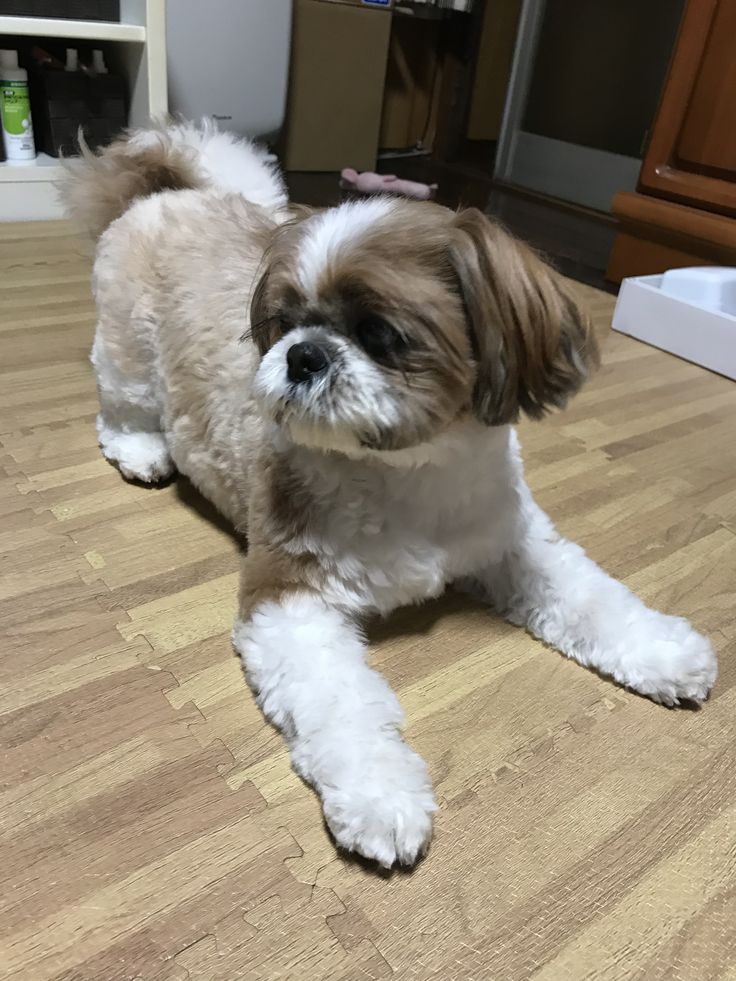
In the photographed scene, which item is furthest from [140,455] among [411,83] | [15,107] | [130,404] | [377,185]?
[411,83]

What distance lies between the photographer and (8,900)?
2.65 ft

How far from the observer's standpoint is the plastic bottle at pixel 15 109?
2729 millimetres

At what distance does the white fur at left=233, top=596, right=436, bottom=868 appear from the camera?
861 millimetres

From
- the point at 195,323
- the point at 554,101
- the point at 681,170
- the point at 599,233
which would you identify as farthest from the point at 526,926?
the point at 554,101

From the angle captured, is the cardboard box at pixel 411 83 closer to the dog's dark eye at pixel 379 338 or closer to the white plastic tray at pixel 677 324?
the white plastic tray at pixel 677 324

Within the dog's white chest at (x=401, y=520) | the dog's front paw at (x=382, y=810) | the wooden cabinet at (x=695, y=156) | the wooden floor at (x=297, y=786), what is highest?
the wooden cabinet at (x=695, y=156)

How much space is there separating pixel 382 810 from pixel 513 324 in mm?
536

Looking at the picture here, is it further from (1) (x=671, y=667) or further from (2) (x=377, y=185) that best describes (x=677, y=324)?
(2) (x=377, y=185)

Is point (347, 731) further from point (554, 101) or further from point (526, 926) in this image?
point (554, 101)

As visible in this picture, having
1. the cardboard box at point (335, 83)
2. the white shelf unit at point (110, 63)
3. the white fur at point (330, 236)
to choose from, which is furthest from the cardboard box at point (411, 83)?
the white fur at point (330, 236)

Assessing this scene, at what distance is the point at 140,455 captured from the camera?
1.49 meters

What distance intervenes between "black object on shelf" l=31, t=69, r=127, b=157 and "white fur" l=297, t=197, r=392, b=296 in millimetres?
2256

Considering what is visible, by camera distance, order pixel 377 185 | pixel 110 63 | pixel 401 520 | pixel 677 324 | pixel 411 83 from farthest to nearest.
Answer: pixel 411 83 → pixel 377 185 → pixel 110 63 → pixel 677 324 → pixel 401 520

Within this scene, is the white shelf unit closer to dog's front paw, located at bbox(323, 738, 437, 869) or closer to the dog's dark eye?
the dog's dark eye
